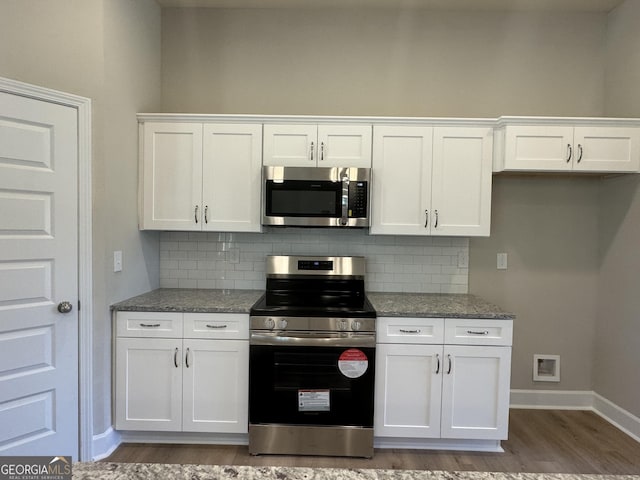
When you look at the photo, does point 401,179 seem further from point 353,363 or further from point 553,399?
point 553,399

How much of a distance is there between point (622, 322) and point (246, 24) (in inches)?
142

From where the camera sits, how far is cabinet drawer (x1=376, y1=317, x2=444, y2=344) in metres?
2.30

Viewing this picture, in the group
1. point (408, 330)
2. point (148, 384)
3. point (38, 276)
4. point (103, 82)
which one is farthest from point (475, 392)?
point (103, 82)

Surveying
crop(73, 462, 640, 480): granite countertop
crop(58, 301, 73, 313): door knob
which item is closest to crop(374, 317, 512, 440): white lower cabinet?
crop(73, 462, 640, 480): granite countertop

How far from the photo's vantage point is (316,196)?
250 centimetres

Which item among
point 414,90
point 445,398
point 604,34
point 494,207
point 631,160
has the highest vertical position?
point 604,34

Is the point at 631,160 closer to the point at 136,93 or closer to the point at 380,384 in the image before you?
the point at 380,384

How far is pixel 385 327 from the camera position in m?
2.30

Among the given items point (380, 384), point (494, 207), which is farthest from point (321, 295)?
point (494, 207)

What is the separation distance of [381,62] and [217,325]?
2.31 m

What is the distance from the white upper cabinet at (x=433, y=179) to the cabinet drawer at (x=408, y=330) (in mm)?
635

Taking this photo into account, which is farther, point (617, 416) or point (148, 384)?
point (617, 416)

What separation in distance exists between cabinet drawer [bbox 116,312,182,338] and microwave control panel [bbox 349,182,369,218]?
4.29ft

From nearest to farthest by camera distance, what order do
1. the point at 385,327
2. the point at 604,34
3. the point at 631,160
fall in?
the point at 385,327 → the point at 631,160 → the point at 604,34
